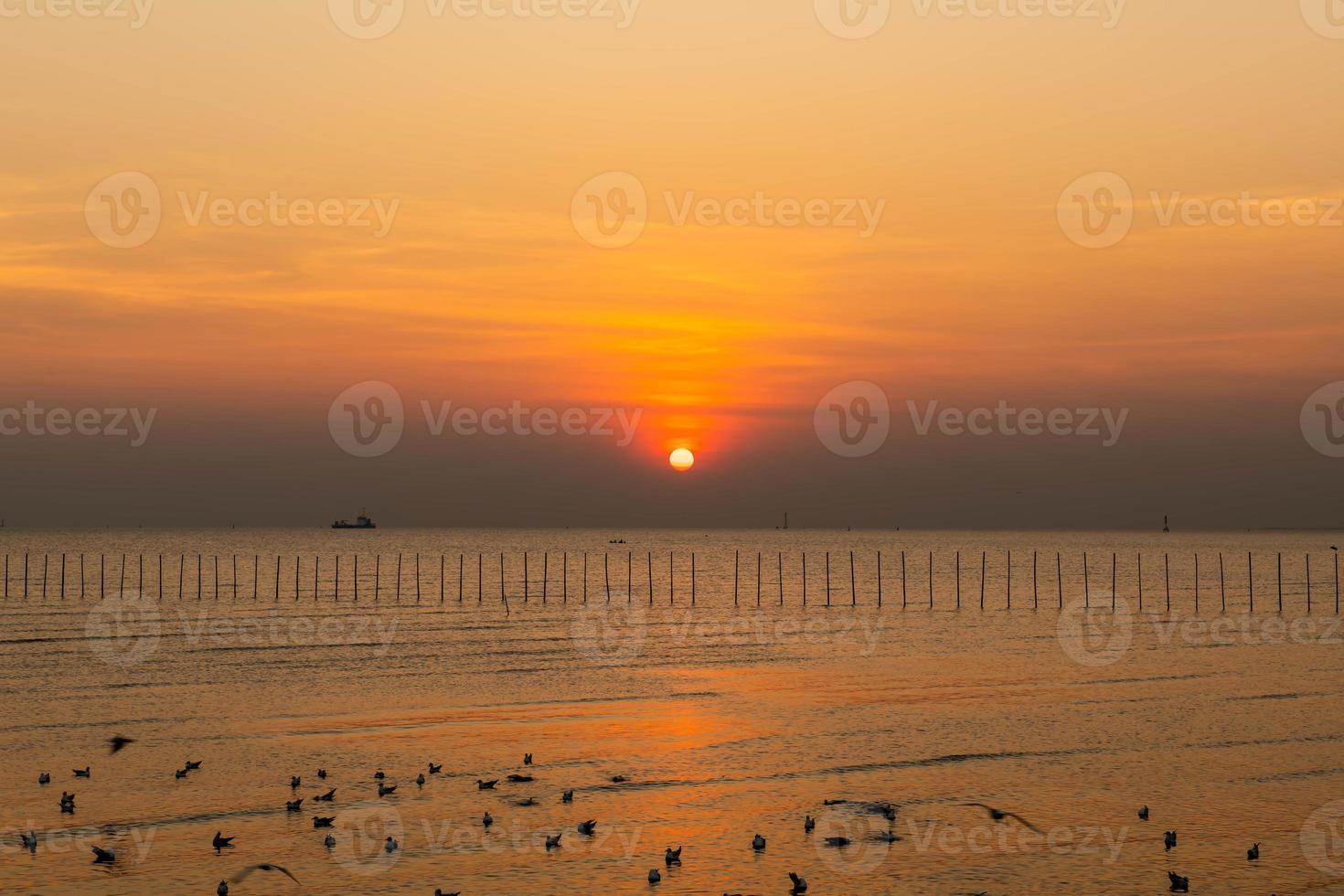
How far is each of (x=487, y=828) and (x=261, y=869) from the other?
18.5 feet

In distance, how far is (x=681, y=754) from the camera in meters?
42.2

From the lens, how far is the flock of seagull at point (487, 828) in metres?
28.2

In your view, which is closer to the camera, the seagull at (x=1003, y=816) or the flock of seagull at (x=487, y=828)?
the flock of seagull at (x=487, y=828)

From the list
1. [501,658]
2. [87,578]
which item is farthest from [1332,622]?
[87,578]

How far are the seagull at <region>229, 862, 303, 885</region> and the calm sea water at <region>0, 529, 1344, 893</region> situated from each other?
273 millimetres

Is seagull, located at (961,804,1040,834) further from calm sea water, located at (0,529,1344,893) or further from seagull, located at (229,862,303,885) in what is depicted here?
seagull, located at (229,862,303,885)

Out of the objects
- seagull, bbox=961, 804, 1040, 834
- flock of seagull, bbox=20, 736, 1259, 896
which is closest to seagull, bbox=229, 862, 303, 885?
flock of seagull, bbox=20, 736, 1259, 896

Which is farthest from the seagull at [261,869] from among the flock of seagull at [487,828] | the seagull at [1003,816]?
the seagull at [1003,816]

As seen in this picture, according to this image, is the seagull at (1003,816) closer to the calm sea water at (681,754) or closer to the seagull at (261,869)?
the calm sea water at (681,754)

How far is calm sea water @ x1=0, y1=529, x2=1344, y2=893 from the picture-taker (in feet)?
96.6

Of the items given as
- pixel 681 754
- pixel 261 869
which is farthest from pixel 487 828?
Answer: pixel 681 754

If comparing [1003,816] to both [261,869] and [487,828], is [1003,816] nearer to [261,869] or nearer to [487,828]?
[487,828]

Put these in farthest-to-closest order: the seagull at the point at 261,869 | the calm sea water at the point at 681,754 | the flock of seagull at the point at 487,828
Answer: the calm sea water at the point at 681,754 < the flock of seagull at the point at 487,828 < the seagull at the point at 261,869

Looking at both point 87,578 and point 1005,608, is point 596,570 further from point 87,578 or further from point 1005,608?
point 1005,608
